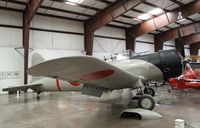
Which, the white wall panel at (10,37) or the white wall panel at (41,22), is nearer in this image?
the white wall panel at (10,37)

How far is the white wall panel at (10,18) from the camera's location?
12.6m

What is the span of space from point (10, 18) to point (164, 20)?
12464 millimetres

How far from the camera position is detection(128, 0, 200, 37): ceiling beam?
14.5m

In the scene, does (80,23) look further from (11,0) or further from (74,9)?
(11,0)

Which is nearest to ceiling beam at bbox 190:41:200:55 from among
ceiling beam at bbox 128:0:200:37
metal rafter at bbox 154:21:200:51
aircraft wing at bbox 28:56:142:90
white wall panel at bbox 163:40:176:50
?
white wall panel at bbox 163:40:176:50


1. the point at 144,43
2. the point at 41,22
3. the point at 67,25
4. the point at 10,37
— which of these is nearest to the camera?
the point at 10,37

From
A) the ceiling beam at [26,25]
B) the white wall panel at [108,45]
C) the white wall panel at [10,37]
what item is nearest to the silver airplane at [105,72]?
the ceiling beam at [26,25]

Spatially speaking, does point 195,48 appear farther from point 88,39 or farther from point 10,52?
point 10,52

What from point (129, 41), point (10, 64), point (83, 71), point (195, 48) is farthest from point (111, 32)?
point (195, 48)

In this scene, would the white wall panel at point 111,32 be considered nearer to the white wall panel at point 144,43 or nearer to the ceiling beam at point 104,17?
the ceiling beam at point 104,17

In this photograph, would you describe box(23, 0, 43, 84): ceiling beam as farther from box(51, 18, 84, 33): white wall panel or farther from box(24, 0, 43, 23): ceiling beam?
box(51, 18, 84, 33): white wall panel

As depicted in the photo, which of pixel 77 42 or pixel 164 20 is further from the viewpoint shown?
pixel 164 20

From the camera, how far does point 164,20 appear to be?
16156 millimetres

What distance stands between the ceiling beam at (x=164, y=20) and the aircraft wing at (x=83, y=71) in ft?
40.7
